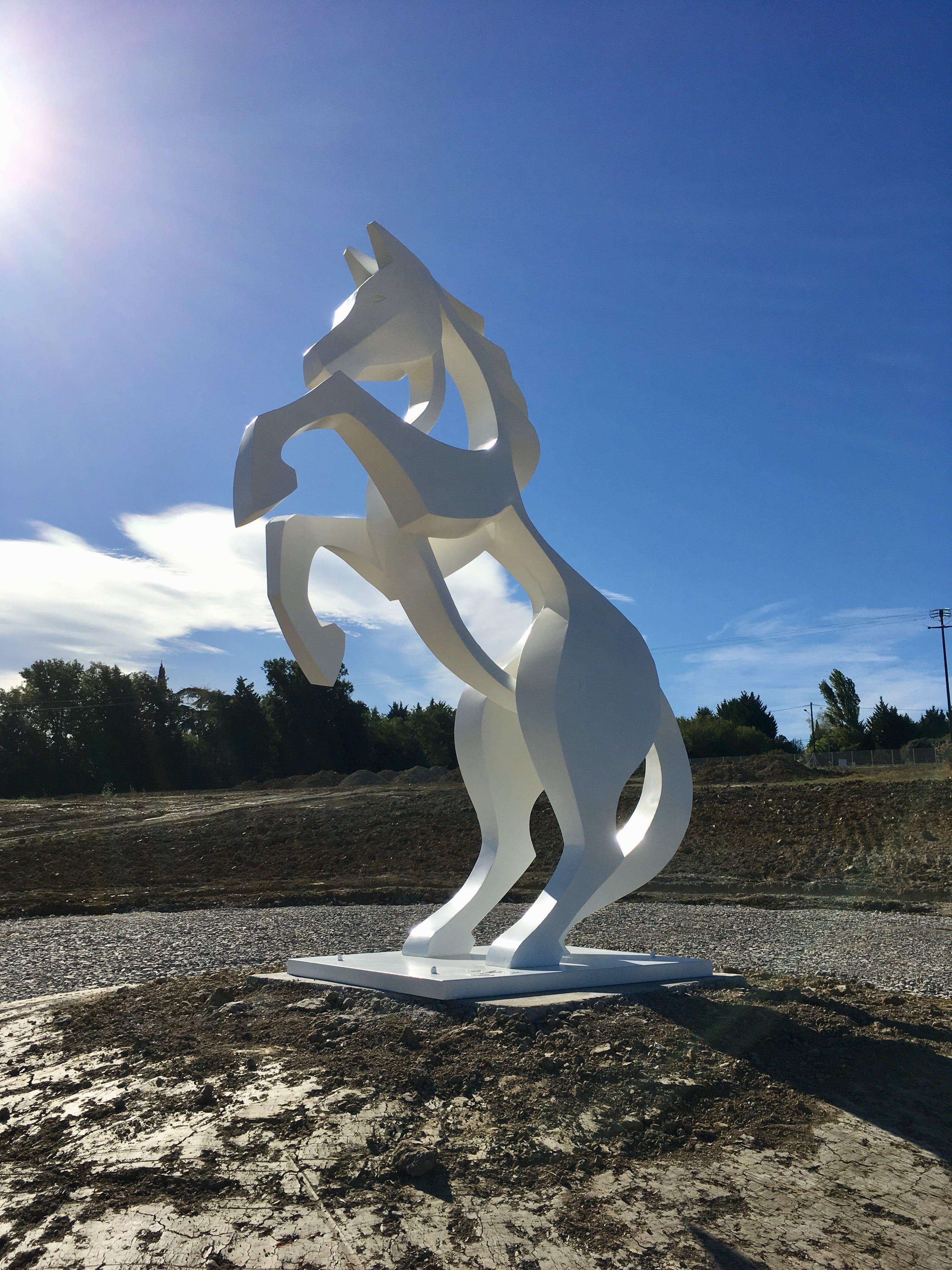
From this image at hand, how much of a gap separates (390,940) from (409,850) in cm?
988

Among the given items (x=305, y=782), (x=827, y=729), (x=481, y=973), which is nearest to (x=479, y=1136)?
(x=481, y=973)

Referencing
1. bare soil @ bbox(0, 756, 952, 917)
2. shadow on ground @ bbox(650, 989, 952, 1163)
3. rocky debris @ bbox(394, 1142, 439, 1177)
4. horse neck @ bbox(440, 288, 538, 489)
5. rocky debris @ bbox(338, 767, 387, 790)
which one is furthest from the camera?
rocky debris @ bbox(338, 767, 387, 790)

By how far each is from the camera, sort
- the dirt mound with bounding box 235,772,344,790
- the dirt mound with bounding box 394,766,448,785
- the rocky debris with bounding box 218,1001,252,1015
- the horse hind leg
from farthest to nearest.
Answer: the dirt mound with bounding box 235,772,344,790, the dirt mound with bounding box 394,766,448,785, the horse hind leg, the rocky debris with bounding box 218,1001,252,1015

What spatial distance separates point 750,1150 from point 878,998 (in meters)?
3.45

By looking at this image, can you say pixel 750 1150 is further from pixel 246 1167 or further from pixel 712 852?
pixel 712 852

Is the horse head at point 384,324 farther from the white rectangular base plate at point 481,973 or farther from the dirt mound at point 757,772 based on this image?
the dirt mound at point 757,772

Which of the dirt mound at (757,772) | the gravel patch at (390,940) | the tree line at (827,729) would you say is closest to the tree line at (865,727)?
the tree line at (827,729)

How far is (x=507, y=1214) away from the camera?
3.76m

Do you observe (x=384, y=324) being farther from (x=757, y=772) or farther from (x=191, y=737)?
(x=191, y=737)

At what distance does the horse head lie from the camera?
7.24m

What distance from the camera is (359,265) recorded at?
829 cm

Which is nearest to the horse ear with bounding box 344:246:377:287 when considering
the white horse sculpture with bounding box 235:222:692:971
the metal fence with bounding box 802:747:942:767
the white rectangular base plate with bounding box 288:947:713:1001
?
the white horse sculpture with bounding box 235:222:692:971

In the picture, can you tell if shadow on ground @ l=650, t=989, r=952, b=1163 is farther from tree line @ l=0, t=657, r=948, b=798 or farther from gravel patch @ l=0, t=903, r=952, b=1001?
tree line @ l=0, t=657, r=948, b=798

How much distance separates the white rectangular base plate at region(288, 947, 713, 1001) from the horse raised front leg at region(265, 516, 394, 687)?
2.15 metres
